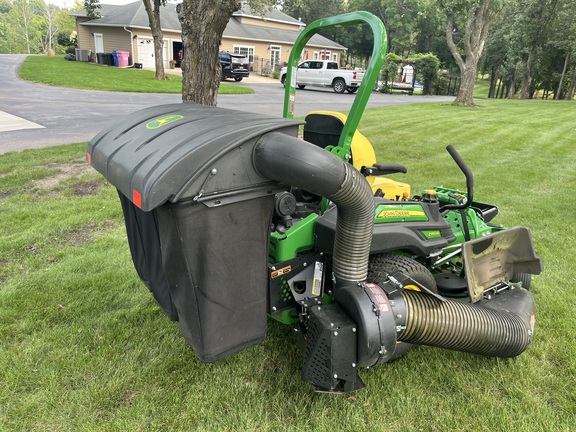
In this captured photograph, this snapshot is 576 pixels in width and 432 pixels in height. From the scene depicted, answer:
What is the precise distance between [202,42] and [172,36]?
29378mm

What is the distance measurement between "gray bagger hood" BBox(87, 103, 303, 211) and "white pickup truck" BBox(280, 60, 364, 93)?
71.3 ft

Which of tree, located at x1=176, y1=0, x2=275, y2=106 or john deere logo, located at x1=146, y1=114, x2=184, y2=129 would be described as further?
tree, located at x1=176, y1=0, x2=275, y2=106

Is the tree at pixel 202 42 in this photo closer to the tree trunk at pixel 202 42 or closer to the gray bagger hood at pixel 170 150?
the tree trunk at pixel 202 42

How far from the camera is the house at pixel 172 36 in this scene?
100 feet

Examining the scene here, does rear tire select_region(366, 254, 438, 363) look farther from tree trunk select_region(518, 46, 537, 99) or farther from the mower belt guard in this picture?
tree trunk select_region(518, 46, 537, 99)

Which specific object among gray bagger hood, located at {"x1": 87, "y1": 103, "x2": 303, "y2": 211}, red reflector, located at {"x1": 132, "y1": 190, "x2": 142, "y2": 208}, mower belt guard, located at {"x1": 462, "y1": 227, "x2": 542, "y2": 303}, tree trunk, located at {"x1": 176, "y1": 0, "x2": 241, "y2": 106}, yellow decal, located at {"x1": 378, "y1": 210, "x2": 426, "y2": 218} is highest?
tree trunk, located at {"x1": 176, "y1": 0, "x2": 241, "y2": 106}

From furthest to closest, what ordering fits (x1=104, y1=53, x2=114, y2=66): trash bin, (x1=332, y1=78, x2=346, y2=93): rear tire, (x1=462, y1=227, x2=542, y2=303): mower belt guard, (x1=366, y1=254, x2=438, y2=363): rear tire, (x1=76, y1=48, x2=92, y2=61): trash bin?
(x1=76, y1=48, x2=92, y2=61): trash bin < (x1=104, y1=53, x2=114, y2=66): trash bin < (x1=332, y1=78, x2=346, y2=93): rear tire < (x1=462, y1=227, x2=542, y2=303): mower belt guard < (x1=366, y1=254, x2=438, y2=363): rear tire

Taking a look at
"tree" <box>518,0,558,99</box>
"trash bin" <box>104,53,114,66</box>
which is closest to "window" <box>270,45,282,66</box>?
"trash bin" <box>104,53,114,66</box>

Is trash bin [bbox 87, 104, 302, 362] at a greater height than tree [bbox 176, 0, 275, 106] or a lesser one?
lesser

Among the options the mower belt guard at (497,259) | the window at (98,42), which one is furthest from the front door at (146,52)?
the mower belt guard at (497,259)

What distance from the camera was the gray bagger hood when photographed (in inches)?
59.3

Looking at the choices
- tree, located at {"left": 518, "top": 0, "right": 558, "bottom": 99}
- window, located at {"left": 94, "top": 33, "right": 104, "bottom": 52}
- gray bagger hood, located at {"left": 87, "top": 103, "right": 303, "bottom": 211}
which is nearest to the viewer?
gray bagger hood, located at {"left": 87, "top": 103, "right": 303, "bottom": 211}

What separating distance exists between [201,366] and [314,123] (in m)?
1.58

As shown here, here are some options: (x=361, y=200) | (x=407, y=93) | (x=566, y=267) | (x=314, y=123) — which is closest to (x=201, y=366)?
(x=361, y=200)
